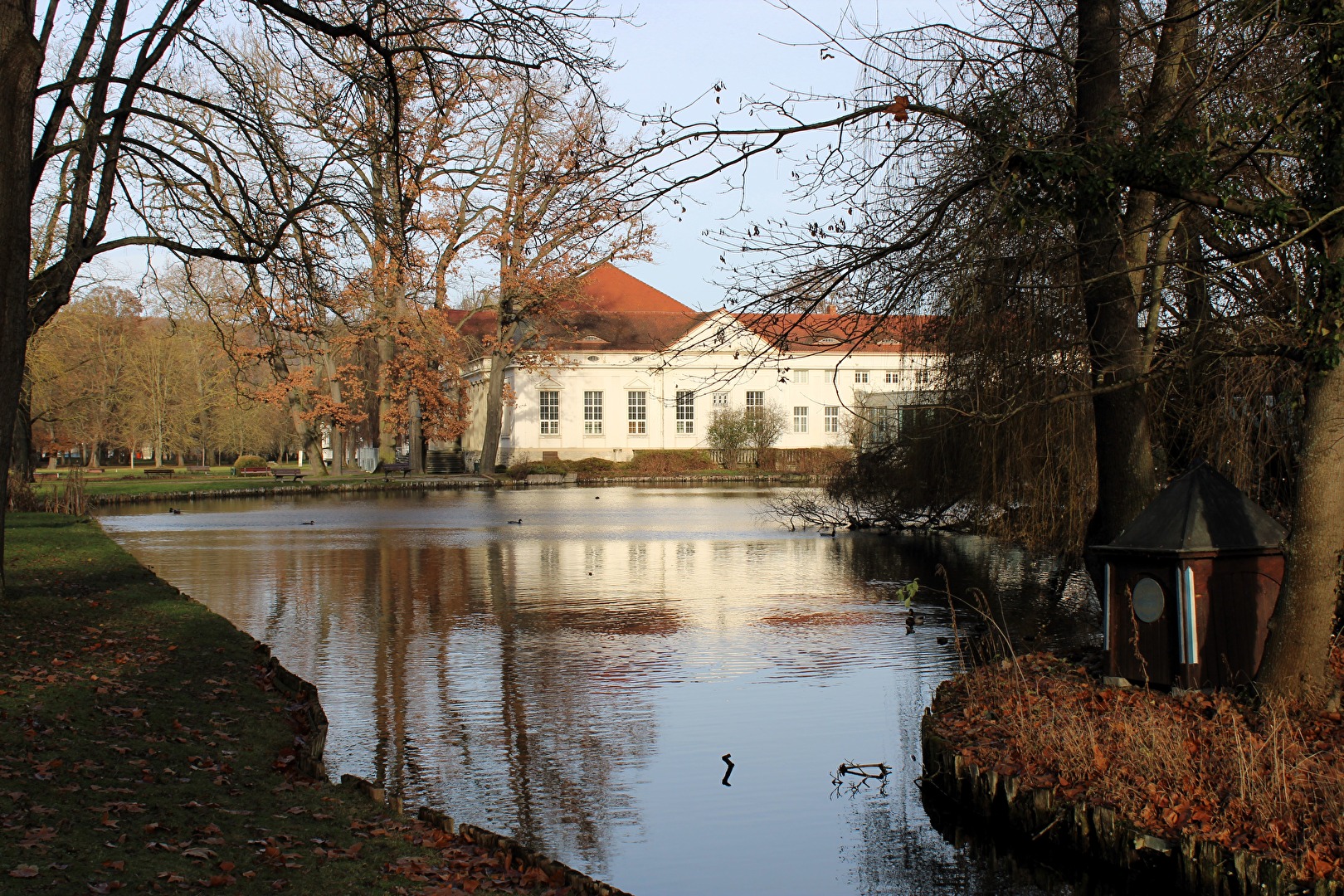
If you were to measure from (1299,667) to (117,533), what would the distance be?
26.0 meters

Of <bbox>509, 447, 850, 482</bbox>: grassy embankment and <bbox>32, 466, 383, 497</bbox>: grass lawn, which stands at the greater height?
<bbox>509, 447, 850, 482</bbox>: grassy embankment

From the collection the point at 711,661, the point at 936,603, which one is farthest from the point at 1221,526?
the point at 936,603

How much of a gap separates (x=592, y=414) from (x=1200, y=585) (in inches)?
2249

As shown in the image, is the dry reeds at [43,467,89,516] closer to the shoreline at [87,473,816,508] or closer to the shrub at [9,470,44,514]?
the shrub at [9,470,44,514]

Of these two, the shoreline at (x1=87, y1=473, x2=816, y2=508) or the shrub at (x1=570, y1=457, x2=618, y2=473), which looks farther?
the shrub at (x1=570, y1=457, x2=618, y2=473)

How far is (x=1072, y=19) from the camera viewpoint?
35.9 ft

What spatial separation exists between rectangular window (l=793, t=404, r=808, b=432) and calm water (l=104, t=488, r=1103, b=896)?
135 feet

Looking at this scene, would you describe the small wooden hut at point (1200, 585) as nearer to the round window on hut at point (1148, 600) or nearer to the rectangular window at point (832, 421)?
the round window on hut at point (1148, 600)

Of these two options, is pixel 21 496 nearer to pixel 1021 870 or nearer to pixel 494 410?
pixel 1021 870

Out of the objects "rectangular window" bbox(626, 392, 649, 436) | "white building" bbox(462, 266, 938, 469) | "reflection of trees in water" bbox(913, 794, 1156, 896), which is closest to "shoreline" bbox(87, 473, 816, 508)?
"white building" bbox(462, 266, 938, 469)

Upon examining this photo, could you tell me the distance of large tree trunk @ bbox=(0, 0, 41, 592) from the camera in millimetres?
11047

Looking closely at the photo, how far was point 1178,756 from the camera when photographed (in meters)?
7.60

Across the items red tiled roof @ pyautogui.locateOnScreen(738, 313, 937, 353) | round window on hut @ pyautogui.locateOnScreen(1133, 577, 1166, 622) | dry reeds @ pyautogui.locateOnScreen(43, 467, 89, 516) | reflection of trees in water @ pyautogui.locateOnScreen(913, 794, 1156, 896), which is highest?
red tiled roof @ pyautogui.locateOnScreen(738, 313, 937, 353)

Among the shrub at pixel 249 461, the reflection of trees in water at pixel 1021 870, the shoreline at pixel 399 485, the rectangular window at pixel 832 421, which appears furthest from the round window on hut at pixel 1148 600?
the shrub at pixel 249 461
